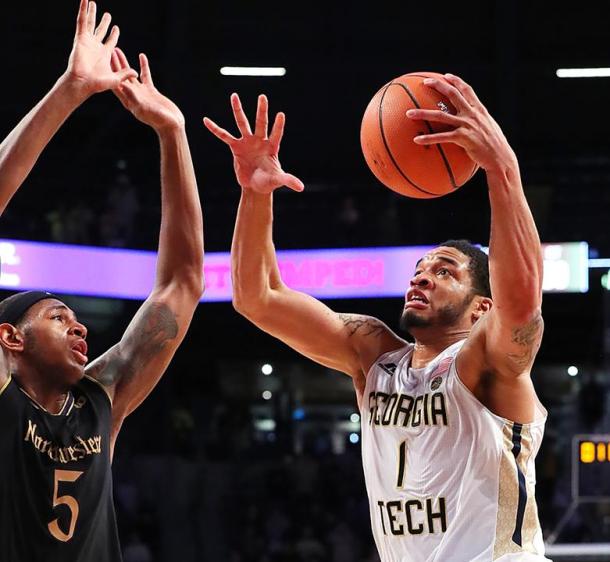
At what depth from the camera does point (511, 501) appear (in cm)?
361

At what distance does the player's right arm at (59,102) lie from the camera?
289 centimetres

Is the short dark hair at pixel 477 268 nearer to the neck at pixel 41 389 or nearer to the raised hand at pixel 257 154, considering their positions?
the raised hand at pixel 257 154

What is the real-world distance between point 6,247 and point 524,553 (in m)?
10.7

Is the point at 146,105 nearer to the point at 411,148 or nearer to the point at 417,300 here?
the point at 411,148

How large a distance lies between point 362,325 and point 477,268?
55 cm

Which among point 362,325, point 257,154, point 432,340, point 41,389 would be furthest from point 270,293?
point 41,389

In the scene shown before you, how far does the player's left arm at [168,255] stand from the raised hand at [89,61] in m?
0.42

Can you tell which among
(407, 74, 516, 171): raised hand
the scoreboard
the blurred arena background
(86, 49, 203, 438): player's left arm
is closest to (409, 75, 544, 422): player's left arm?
(407, 74, 516, 171): raised hand

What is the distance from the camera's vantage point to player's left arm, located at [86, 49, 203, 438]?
3666 mm

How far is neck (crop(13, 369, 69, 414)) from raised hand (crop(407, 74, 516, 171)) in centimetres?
143

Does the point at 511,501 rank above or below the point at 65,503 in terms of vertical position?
below

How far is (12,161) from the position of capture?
2.89 m

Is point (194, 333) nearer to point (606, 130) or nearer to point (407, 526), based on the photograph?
point (606, 130)

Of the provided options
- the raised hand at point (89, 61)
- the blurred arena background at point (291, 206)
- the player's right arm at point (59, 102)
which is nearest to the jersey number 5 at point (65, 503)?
the player's right arm at point (59, 102)
